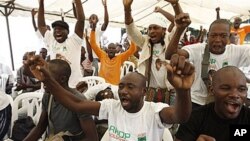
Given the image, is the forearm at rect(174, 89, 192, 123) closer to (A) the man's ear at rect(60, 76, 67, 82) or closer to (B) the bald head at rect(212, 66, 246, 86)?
(B) the bald head at rect(212, 66, 246, 86)

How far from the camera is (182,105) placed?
1.68m

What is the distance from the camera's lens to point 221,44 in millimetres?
2709

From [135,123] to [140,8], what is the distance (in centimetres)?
1026

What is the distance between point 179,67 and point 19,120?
1.99 m

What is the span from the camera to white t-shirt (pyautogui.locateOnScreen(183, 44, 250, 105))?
9.16 feet

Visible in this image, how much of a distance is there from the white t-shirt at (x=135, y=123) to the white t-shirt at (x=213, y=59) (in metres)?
0.82

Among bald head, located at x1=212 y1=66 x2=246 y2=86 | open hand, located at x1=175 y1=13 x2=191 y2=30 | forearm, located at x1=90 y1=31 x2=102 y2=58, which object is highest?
open hand, located at x1=175 y1=13 x2=191 y2=30

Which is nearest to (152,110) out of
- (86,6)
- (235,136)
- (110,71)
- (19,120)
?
(235,136)

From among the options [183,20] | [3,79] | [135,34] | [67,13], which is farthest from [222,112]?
[67,13]

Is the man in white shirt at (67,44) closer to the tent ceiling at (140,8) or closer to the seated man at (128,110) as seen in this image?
the seated man at (128,110)

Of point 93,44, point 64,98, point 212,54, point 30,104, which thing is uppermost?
point 93,44

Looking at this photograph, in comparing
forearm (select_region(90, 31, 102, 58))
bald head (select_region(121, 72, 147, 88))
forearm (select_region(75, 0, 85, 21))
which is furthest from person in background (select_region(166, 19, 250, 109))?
forearm (select_region(90, 31, 102, 58))

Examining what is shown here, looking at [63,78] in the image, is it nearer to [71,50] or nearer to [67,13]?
[71,50]

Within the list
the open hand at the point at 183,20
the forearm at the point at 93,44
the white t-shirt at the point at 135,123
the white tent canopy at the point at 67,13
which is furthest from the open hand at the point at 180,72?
the white tent canopy at the point at 67,13
